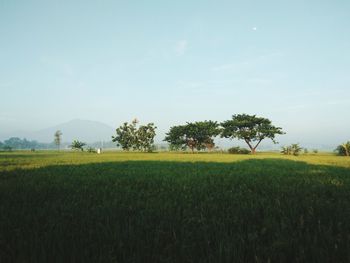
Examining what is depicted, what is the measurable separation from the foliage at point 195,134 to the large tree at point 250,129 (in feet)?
15.2

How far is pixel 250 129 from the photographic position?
72.6 meters

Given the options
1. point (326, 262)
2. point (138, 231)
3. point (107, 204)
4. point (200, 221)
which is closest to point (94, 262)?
point (138, 231)

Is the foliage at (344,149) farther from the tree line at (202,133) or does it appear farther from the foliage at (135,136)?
the foliage at (135,136)

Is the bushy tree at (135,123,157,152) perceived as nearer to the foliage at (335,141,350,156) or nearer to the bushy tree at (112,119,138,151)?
the bushy tree at (112,119,138,151)

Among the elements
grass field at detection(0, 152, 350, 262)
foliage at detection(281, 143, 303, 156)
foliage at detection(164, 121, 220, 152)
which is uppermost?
foliage at detection(164, 121, 220, 152)

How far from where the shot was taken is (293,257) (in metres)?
2.73

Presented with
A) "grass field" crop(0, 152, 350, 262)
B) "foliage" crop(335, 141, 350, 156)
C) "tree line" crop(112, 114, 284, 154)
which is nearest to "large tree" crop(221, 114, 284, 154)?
"tree line" crop(112, 114, 284, 154)

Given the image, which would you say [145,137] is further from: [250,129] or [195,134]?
[250,129]

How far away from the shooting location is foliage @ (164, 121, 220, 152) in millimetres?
77694

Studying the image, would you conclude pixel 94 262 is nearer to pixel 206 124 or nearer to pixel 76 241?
pixel 76 241

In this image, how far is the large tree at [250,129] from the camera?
69875mm

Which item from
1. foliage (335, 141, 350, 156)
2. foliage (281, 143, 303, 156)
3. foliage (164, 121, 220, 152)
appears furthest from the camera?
foliage (164, 121, 220, 152)

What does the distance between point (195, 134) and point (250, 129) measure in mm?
15331

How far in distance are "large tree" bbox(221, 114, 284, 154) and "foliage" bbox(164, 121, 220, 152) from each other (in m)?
4.63
